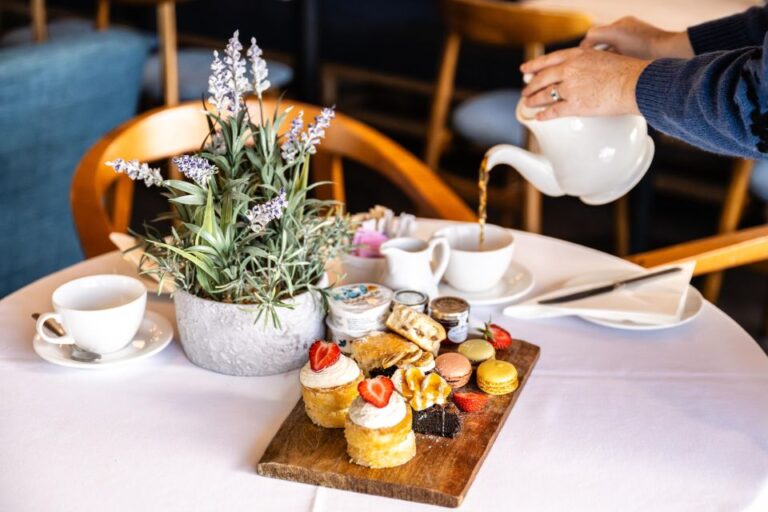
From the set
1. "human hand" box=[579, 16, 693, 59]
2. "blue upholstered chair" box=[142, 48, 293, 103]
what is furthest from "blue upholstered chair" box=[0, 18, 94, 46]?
"human hand" box=[579, 16, 693, 59]

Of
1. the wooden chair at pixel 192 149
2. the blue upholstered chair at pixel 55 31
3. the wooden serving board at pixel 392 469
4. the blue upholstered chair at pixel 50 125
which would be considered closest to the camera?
the wooden serving board at pixel 392 469

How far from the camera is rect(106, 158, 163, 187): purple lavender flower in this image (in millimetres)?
963

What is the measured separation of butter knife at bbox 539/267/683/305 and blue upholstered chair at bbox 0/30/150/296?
144 cm

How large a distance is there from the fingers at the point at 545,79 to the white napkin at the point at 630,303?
11.3 inches

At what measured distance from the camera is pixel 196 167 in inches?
39.2

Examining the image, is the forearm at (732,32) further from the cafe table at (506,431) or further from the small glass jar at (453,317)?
the small glass jar at (453,317)

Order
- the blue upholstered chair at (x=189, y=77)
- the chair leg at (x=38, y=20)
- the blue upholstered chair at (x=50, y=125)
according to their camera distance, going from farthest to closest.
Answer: the chair leg at (x=38, y=20) → the blue upholstered chair at (x=189, y=77) → the blue upholstered chair at (x=50, y=125)

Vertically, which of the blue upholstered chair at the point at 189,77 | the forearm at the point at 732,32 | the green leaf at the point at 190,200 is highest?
the forearm at the point at 732,32

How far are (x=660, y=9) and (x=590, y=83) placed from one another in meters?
1.93

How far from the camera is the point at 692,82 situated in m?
1.12

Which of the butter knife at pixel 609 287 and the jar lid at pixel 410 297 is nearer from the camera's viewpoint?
the jar lid at pixel 410 297

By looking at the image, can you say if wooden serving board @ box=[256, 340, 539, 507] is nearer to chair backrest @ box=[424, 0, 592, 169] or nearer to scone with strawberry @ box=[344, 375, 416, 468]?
scone with strawberry @ box=[344, 375, 416, 468]

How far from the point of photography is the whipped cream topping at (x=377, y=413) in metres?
0.91

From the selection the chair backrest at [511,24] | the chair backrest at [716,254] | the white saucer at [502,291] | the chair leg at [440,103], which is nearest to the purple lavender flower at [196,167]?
the white saucer at [502,291]
